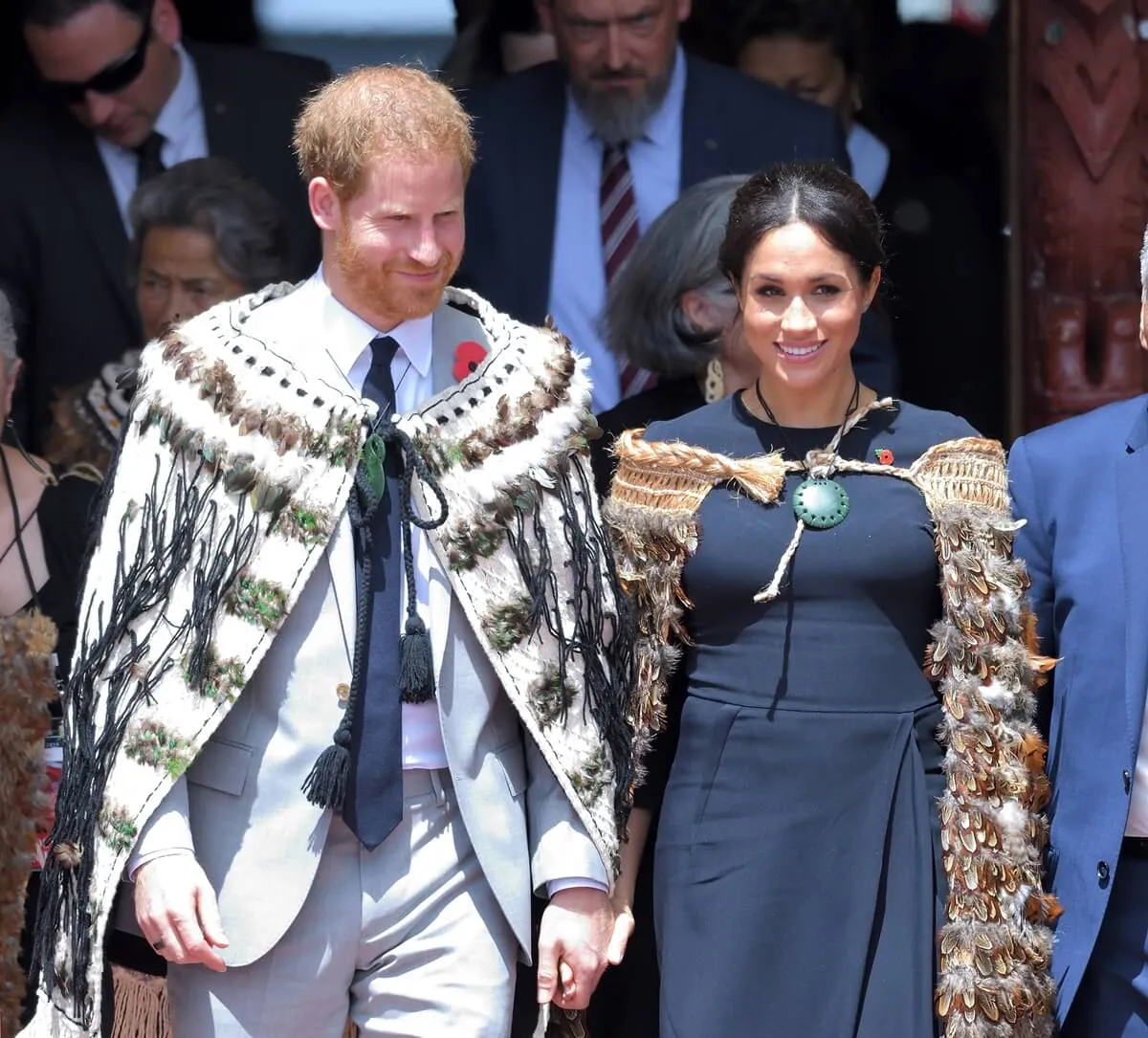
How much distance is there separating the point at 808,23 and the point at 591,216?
80cm

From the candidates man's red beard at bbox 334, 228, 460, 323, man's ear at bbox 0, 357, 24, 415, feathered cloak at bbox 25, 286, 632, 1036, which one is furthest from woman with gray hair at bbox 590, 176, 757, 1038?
man's ear at bbox 0, 357, 24, 415

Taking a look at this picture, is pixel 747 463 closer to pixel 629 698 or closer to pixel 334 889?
pixel 629 698

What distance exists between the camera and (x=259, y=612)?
9.53 feet

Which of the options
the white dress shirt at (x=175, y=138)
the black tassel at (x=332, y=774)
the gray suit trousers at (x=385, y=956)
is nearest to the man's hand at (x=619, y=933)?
the gray suit trousers at (x=385, y=956)

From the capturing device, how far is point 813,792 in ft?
10.3

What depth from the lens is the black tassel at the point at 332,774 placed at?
2.85 m

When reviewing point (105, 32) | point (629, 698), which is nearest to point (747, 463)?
point (629, 698)

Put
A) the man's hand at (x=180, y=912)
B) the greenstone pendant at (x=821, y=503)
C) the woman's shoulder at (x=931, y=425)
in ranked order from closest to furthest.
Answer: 1. the man's hand at (x=180, y=912)
2. the greenstone pendant at (x=821, y=503)
3. the woman's shoulder at (x=931, y=425)

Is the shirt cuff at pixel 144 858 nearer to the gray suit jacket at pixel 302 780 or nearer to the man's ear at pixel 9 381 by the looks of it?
the gray suit jacket at pixel 302 780

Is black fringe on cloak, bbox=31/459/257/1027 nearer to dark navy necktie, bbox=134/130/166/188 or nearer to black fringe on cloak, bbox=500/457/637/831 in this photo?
black fringe on cloak, bbox=500/457/637/831

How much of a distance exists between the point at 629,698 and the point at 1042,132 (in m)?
2.28

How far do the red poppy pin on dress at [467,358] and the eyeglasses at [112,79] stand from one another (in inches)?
85.6

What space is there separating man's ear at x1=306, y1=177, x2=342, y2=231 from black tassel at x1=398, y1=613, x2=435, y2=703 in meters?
0.58

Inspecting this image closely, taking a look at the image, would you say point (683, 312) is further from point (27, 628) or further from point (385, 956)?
point (385, 956)
